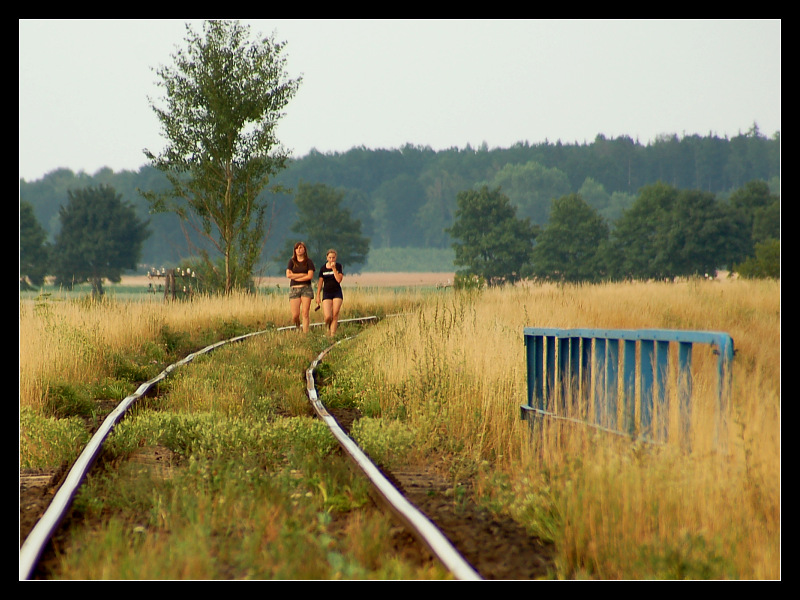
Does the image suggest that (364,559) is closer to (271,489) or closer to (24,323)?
(271,489)

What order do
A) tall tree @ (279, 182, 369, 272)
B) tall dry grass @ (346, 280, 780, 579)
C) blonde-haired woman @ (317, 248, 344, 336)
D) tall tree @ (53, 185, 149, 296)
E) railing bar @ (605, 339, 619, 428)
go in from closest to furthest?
1. tall dry grass @ (346, 280, 780, 579)
2. railing bar @ (605, 339, 619, 428)
3. blonde-haired woman @ (317, 248, 344, 336)
4. tall tree @ (53, 185, 149, 296)
5. tall tree @ (279, 182, 369, 272)

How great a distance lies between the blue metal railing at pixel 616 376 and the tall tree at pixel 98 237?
79.7m

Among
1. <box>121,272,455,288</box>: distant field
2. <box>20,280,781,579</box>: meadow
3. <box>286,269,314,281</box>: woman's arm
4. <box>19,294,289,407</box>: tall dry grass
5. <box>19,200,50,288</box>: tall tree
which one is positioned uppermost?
<box>19,200,50,288</box>: tall tree

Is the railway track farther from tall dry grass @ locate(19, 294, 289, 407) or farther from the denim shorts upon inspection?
the denim shorts

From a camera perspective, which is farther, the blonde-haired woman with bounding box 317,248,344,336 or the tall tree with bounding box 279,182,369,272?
the tall tree with bounding box 279,182,369,272

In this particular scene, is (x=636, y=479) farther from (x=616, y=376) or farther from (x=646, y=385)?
(x=616, y=376)

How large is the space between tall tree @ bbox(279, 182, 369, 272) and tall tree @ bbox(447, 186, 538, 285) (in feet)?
65.6

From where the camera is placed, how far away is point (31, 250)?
7612 cm

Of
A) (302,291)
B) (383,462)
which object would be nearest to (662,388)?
(383,462)

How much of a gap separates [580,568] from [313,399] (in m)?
5.57

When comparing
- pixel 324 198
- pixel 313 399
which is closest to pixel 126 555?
pixel 313 399

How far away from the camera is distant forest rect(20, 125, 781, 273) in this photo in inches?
4360

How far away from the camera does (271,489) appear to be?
5.23 metres

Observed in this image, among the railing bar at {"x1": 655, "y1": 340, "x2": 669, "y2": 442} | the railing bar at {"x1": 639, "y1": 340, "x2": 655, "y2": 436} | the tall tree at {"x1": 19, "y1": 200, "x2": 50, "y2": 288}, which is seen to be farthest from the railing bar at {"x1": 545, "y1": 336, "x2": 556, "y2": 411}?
the tall tree at {"x1": 19, "y1": 200, "x2": 50, "y2": 288}
